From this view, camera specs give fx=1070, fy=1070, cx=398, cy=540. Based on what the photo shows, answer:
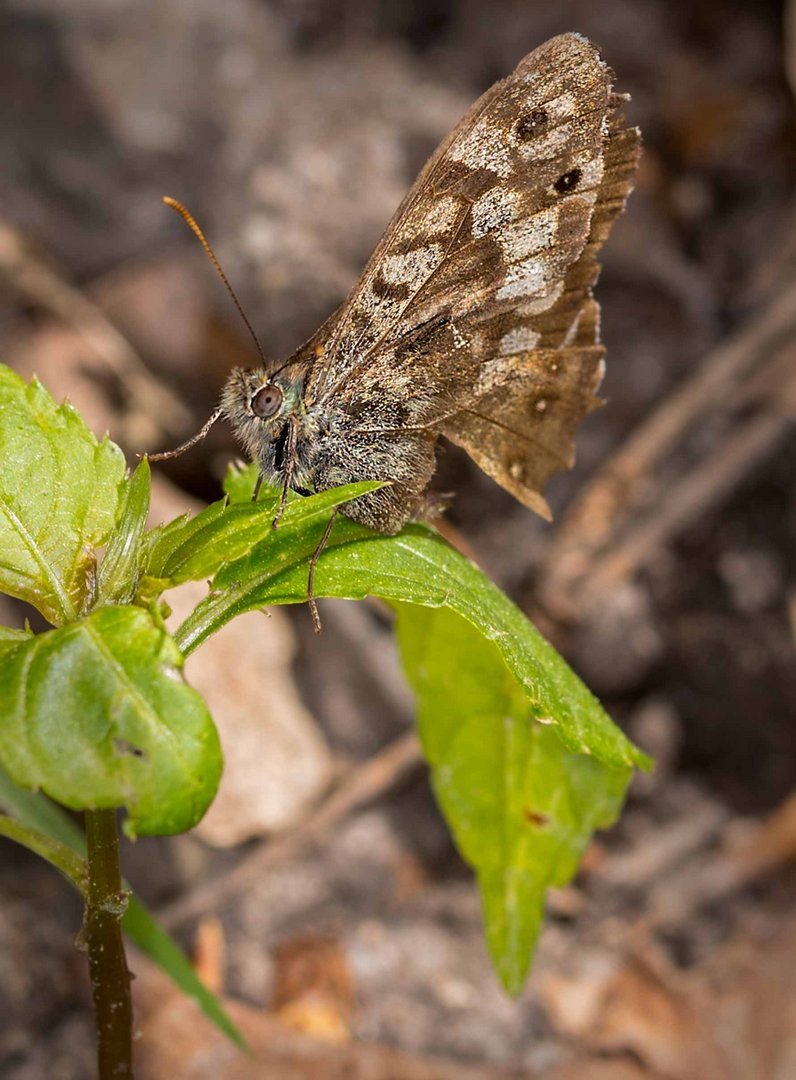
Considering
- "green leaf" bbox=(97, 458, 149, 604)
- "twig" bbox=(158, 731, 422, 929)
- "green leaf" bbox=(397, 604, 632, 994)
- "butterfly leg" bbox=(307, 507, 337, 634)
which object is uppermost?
"green leaf" bbox=(97, 458, 149, 604)

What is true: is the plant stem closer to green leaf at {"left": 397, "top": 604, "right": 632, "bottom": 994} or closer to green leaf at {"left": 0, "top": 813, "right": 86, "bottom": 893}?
green leaf at {"left": 0, "top": 813, "right": 86, "bottom": 893}

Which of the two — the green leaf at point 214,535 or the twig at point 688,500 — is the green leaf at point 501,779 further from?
the twig at point 688,500

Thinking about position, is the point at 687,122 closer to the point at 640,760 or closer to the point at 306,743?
the point at 306,743

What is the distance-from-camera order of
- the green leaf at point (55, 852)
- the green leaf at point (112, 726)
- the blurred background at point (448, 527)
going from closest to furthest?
1. the green leaf at point (112, 726)
2. the green leaf at point (55, 852)
3. the blurred background at point (448, 527)

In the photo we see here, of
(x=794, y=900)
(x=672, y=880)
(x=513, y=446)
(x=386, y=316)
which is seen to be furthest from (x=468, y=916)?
(x=386, y=316)

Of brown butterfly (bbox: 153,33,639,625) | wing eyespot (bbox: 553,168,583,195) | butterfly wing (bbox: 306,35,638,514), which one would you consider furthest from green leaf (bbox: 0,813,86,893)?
wing eyespot (bbox: 553,168,583,195)

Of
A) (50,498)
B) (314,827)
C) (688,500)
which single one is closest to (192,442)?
(50,498)

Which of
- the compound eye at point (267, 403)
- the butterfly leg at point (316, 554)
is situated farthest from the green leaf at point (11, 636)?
the compound eye at point (267, 403)
